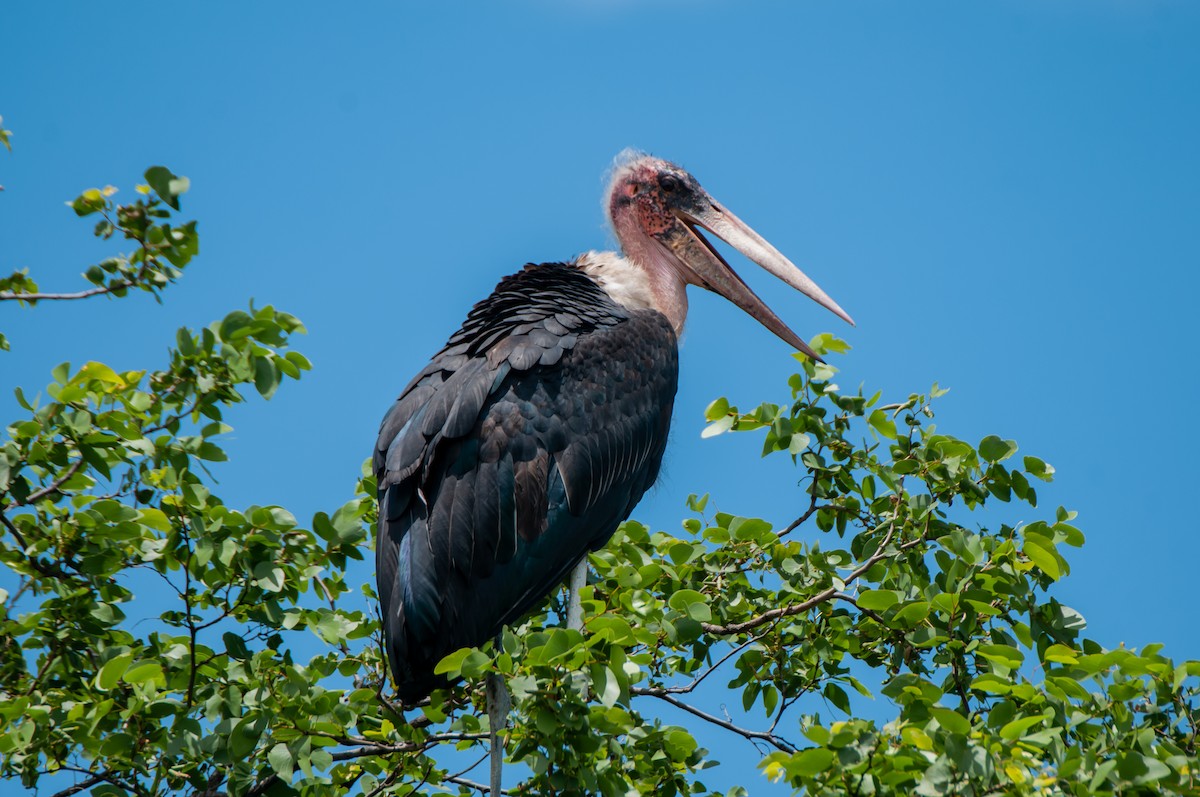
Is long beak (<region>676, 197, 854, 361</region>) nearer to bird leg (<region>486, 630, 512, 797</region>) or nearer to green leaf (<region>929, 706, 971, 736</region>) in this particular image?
bird leg (<region>486, 630, 512, 797</region>)

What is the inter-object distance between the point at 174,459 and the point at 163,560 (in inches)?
17.1

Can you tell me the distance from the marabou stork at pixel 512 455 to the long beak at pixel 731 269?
3.52 ft

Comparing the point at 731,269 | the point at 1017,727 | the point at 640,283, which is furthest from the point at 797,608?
the point at 731,269

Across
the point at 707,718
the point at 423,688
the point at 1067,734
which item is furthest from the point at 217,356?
the point at 1067,734

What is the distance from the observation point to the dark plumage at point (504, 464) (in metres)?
4.95

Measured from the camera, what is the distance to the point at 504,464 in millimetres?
5141

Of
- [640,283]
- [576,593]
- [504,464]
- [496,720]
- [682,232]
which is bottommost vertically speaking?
[496,720]

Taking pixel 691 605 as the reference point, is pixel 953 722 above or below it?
below

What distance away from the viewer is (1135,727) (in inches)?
149

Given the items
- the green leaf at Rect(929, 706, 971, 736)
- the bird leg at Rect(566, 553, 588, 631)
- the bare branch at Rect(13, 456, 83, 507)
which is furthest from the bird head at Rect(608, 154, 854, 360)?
the green leaf at Rect(929, 706, 971, 736)

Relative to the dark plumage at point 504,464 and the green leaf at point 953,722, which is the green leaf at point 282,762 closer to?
the dark plumage at point 504,464

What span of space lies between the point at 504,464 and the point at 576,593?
0.57 metres

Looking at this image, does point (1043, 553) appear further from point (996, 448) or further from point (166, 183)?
point (166, 183)

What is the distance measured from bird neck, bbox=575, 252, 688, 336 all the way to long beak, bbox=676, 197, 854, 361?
0.52 feet
